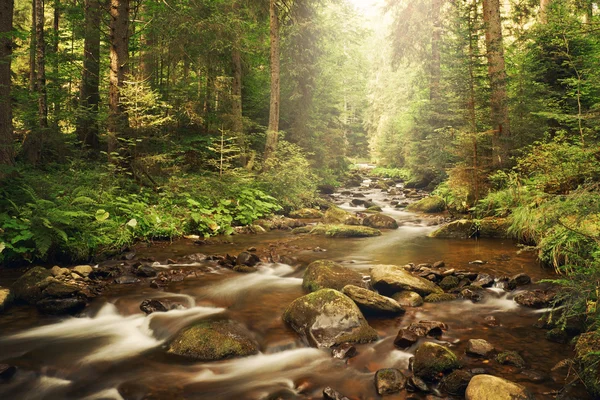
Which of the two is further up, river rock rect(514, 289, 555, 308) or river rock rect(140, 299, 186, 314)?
river rock rect(140, 299, 186, 314)

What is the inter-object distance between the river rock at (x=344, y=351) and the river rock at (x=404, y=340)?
2.01ft

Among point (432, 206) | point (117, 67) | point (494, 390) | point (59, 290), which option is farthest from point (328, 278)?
point (432, 206)

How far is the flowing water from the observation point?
171 inches

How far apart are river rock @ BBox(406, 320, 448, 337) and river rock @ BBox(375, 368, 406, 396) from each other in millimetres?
1158

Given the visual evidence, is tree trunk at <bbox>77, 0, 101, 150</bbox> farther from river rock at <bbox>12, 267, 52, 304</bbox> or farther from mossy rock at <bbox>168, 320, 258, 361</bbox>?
mossy rock at <bbox>168, 320, 258, 361</bbox>

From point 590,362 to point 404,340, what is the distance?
201 centimetres

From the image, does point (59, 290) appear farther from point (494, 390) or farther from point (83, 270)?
point (494, 390)

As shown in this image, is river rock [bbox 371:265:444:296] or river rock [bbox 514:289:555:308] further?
river rock [bbox 371:265:444:296]

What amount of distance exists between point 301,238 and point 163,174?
19.3 ft

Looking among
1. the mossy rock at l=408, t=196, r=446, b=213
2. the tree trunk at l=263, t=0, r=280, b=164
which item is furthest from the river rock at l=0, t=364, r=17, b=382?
the mossy rock at l=408, t=196, r=446, b=213

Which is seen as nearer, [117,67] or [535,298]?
[535,298]

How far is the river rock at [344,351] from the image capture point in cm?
499

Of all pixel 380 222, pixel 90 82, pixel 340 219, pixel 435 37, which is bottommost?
pixel 380 222

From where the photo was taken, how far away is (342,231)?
12.9 m
